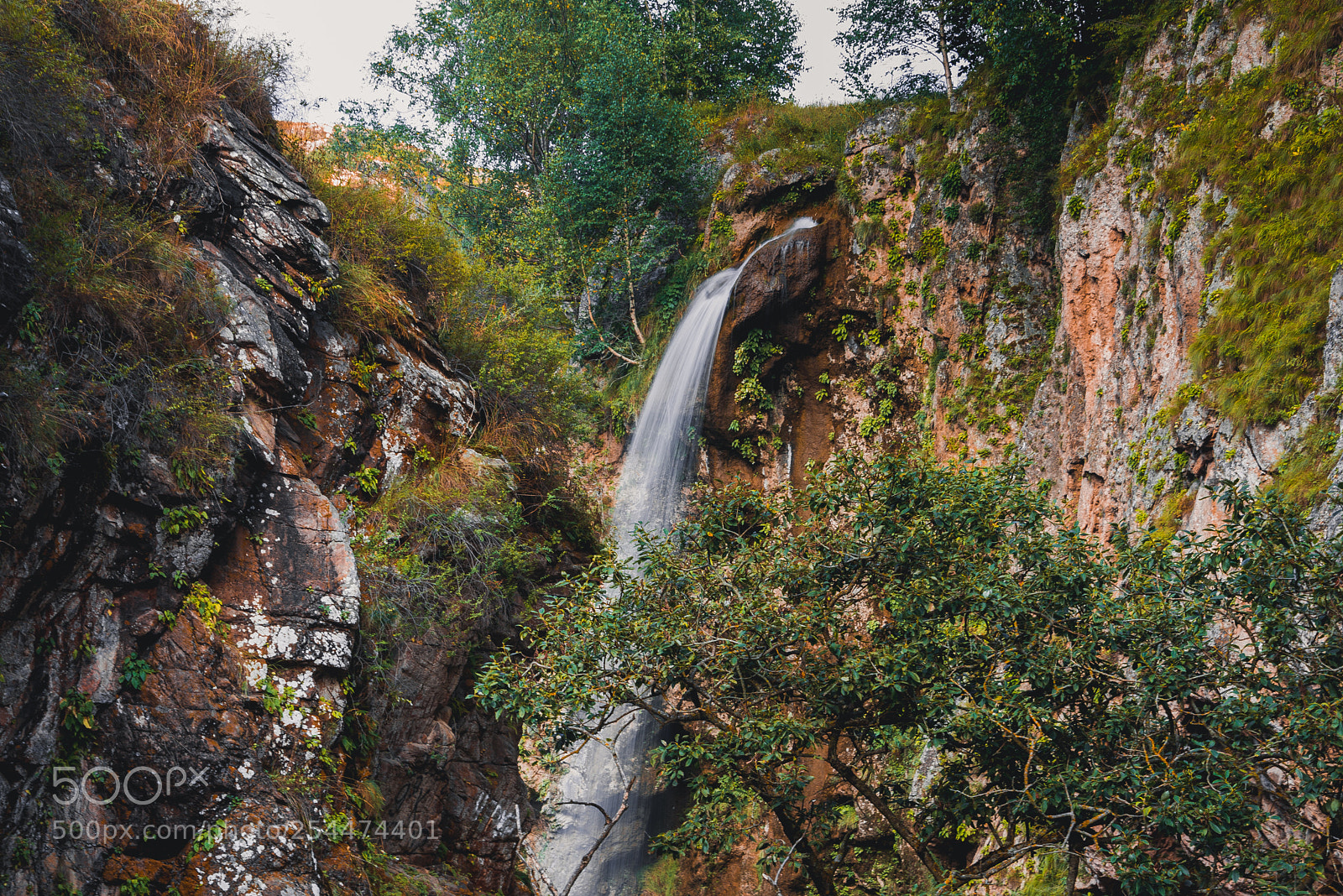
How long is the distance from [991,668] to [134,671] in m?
7.71

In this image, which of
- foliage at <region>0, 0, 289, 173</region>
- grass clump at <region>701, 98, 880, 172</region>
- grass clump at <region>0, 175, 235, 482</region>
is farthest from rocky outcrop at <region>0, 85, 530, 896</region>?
grass clump at <region>701, 98, 880, 172</region>

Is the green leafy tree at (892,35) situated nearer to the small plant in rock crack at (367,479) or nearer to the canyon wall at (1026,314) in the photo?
the canyon wall at (1026,314)

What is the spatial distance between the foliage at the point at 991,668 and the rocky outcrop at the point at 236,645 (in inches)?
85.9

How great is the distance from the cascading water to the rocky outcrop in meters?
6.96

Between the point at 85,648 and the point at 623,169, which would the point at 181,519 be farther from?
the point at 623,169

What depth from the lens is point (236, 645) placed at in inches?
308

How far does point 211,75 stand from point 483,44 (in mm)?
18128

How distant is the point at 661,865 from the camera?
1684 cm

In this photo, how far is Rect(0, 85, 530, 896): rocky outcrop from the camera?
6.46 meters

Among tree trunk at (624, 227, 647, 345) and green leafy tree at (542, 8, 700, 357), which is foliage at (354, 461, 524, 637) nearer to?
tree trunk at (624, 227, 647, 345)

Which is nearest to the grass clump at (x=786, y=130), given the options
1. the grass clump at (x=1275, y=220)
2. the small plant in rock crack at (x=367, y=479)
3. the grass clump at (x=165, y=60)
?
the grass clump at (x=1275, y=220)

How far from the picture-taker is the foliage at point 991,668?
5.18m

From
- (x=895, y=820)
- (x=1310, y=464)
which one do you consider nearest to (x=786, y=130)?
(x=1310, y=464)

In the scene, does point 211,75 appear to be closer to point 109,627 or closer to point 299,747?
point 109,627
